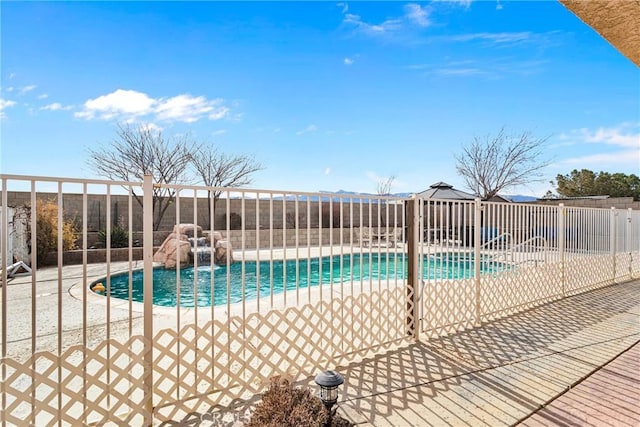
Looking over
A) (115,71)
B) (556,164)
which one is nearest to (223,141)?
(115,71)

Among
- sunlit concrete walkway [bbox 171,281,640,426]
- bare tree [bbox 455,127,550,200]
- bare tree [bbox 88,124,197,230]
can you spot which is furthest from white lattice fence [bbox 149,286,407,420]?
bare tree [bbox 455,127,550,200]

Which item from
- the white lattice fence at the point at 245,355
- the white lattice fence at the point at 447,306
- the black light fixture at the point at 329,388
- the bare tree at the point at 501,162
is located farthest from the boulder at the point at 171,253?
the bare tree at the point at 501,162

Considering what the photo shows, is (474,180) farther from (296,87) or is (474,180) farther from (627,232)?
(296,87)

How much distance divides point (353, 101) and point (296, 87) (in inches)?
78.6

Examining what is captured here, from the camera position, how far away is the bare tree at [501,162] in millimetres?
19266

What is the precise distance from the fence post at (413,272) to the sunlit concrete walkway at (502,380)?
0.88 ft

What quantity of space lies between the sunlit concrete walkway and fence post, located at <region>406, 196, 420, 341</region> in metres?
0.27

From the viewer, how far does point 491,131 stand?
19641 millimetres

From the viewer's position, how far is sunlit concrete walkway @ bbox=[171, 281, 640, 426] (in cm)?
266

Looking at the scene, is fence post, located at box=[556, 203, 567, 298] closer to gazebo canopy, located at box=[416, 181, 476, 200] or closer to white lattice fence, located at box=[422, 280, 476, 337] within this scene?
white lattice fence, located at box=[422, 280, 476, 337]

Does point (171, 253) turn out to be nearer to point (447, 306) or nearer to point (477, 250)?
point (447, 306)

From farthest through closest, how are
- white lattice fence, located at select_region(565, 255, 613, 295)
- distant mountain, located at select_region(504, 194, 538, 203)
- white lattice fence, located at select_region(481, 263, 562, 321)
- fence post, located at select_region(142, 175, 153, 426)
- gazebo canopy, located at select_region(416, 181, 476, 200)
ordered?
1. distant mountain, located at select_region(504, 194, 538, 203)
2. gazebo canopy, located at select_region(416, 181, 476, 200)
3. white lattice fence, located at select_region(565, 255, 613, 295)
4. white lattice fence, located at select_region(481, 263, 562, 321)
5. fence post, located at select_region(142, 175, 153, 426)

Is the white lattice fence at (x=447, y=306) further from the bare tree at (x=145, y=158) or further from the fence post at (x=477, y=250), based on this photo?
the bare tree at (x=145, y=158)

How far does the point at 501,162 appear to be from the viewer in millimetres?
20000
